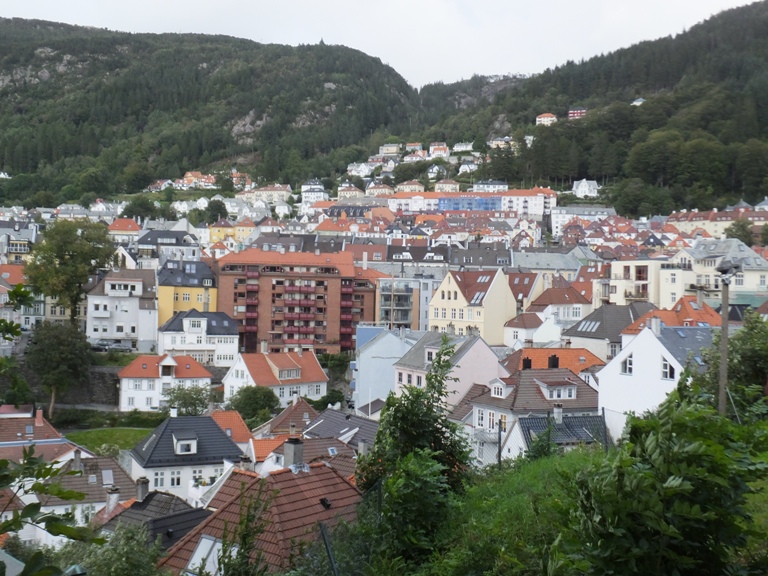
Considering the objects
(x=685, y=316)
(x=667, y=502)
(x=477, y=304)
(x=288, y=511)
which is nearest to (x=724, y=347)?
(x=667, y=502)

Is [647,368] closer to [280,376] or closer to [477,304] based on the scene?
[280,376]

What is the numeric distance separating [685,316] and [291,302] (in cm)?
2733

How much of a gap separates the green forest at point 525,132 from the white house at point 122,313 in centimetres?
7507

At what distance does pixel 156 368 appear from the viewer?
48156 mm

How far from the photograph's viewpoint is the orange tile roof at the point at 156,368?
156 ft

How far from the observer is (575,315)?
5319 centimetres

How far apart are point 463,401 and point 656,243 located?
54.4 m

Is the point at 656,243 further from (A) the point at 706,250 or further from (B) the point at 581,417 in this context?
(B) the point at 581,417

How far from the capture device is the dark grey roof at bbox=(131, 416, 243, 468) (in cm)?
3064

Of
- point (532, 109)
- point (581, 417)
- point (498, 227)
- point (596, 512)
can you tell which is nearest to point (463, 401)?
point (581, 417)

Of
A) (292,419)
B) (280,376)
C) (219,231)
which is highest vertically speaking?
(219,231)

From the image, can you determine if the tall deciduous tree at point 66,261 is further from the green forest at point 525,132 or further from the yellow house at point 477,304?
the green forest at point 525,132

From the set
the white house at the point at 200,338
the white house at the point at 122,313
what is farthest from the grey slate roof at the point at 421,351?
the white house at the point at 122,313

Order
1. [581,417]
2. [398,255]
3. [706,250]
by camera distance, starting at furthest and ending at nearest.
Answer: [398,255] < [706,250] < [581,417]
